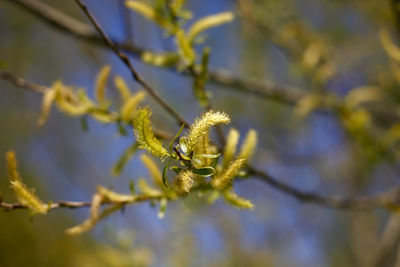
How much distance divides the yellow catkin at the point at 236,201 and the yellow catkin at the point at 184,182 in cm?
12

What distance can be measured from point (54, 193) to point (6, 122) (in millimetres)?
743

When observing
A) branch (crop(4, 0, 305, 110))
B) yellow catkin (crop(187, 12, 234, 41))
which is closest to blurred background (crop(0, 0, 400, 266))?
branch (crop(4, 0, 305, 110))

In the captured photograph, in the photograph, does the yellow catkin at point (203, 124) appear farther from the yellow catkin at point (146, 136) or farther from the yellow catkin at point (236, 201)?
the yellow catkin at point (236, 201)

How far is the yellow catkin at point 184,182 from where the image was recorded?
0.58 m

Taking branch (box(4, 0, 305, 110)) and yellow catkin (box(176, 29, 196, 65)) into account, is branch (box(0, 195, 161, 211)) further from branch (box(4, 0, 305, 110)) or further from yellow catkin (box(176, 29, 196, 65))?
branch (box(4, 0, 305, 110))

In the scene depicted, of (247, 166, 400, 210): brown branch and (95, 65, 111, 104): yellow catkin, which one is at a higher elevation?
(95, 65, 111, 104): yellow catkin

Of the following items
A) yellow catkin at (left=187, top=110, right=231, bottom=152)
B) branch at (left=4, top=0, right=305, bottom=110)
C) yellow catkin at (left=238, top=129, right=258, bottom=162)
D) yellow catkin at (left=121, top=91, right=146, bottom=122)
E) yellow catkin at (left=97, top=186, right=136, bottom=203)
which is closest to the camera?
yellow catkin at (left=187, top=110, right=231, bottom=152)

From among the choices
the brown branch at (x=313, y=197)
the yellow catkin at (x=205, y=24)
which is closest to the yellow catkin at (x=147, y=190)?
the brown branch at (x=313, y=197)

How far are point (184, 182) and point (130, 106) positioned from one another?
0.34m

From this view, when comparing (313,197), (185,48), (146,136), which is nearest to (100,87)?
(185,48)

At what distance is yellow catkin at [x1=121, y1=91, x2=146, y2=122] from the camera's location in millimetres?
867

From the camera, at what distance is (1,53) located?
3117mm

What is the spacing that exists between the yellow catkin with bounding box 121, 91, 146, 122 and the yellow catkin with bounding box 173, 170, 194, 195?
0.28 meters

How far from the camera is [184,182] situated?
60 centimetres
